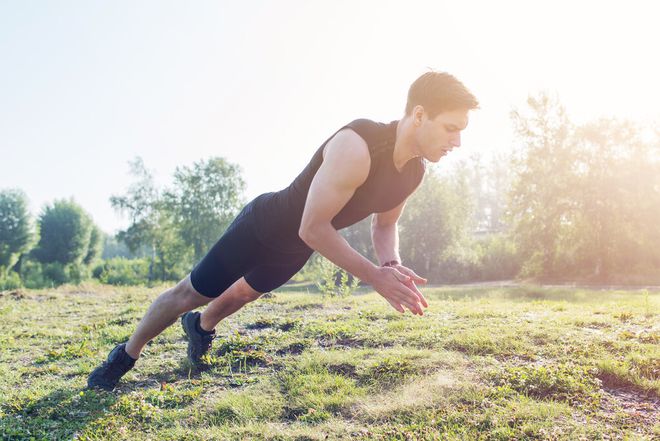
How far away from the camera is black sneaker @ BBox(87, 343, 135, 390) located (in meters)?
4.45

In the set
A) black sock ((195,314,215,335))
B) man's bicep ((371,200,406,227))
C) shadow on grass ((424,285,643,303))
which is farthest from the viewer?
shadow on grass ((424,285,643,303))

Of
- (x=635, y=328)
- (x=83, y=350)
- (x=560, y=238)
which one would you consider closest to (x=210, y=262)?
(x=83, y=350)

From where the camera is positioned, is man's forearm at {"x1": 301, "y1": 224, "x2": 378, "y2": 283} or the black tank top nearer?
man's forearm at {"x1": 301, "y1": 224, "x2": 378, "y2": 283}

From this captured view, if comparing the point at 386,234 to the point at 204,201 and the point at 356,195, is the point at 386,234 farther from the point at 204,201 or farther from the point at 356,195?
the point at 204,201

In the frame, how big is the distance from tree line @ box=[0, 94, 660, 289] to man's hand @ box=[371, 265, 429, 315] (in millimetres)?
9371

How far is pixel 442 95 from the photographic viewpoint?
3240 millimetres

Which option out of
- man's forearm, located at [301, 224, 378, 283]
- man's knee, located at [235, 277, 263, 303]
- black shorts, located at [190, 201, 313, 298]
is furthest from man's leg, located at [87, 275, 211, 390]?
man's forearm, located at [301, 224, 378, 283]

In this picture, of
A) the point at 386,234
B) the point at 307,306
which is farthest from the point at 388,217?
the point at 307,306

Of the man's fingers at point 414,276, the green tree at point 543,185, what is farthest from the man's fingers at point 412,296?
the green tree at point 543,185

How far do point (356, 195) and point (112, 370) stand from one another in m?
2.84

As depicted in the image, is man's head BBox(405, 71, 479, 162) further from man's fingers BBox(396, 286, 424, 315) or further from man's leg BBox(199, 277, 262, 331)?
man's leg BBox(199, 277, 262, 331)

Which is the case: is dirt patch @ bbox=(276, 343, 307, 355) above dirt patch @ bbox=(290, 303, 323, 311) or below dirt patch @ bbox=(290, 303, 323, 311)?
below

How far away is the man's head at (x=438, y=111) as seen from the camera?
3.25 meters

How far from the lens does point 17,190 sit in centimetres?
4238
